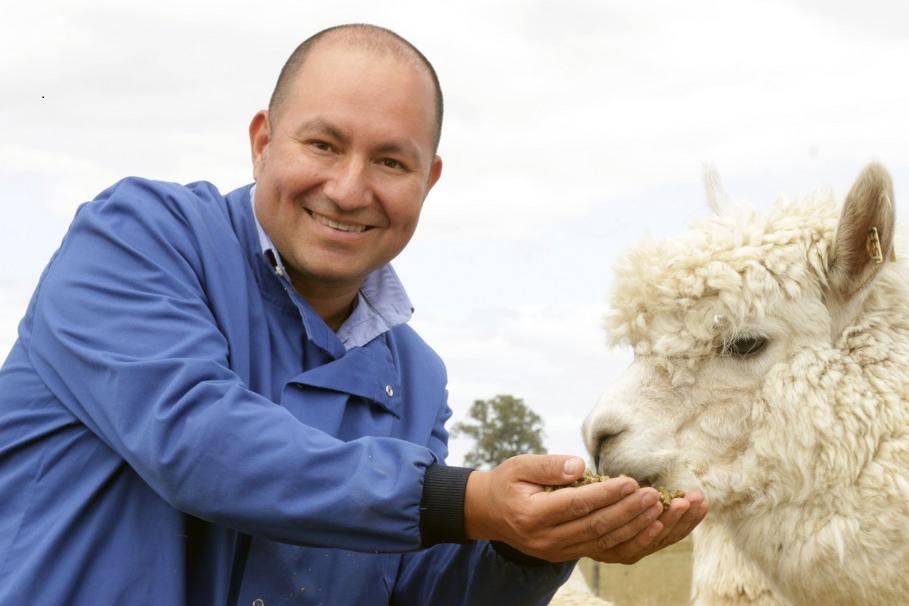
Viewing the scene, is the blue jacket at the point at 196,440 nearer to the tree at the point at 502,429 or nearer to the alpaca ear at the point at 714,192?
the alpaca ear at the point at 714,192

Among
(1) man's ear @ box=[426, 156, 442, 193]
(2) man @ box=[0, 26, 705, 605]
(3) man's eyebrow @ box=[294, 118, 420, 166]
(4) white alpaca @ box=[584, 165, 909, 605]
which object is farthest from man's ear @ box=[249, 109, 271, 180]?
(4) white alpaca @ box=[584, 165, 909, 605]

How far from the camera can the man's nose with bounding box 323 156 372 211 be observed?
3.44 metres

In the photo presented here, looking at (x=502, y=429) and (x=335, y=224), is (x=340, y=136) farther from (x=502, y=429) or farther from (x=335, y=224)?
(x=502, y=429)

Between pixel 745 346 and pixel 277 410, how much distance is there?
1.70 metres

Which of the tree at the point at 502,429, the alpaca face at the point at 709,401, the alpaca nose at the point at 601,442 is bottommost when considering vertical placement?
the alpaca nose at the point at 601,442

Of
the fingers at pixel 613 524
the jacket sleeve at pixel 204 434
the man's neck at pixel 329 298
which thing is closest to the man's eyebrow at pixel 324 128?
the man's neck at pixel 329 298

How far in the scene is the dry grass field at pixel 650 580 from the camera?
10.8m

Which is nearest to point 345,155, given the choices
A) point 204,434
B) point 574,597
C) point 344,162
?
point 344,162

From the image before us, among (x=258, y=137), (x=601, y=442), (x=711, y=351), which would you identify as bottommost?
(x=601, y=442)

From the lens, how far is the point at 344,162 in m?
3.47

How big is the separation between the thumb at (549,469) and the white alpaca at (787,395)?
0.90 metres

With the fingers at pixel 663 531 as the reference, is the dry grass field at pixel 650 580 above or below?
above

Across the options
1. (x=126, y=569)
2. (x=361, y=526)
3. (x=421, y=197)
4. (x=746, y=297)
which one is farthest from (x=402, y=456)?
(x=746, y=297)

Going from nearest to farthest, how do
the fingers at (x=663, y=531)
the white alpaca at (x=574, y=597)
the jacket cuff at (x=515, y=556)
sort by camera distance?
1. the fingers at (x=663, y=531)
2. the jacket cuff at (x=515, y=556)
3. the white alpaca at (x=574, y=597)
